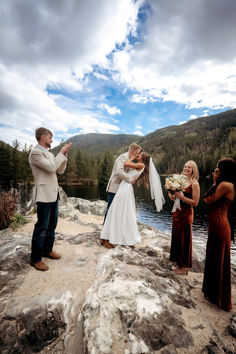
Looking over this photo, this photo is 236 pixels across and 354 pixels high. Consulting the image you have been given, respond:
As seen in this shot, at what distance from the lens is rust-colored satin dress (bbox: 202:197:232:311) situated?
2.88 meters

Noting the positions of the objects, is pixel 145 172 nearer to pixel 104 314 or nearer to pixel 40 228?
pixel 40 228

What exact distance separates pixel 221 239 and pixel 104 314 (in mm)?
2269

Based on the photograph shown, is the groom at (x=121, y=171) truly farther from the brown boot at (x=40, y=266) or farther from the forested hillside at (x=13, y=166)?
the forested hillside at (x=13, y=166)

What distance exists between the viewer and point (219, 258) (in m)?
2.94

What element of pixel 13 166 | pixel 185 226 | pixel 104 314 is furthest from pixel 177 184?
pixel 13 166

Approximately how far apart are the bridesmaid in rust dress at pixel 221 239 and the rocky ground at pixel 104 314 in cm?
26

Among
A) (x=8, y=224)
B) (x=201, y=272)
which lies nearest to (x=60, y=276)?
(x=201, y=272)

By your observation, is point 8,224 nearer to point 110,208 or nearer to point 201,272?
point 110,208

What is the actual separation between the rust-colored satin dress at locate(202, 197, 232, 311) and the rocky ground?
0.67 feet

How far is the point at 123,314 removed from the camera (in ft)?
6.86

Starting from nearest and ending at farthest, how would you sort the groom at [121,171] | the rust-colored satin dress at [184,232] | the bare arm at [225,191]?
the bare arm at [225,191]
the rust-colored satin dress at [184,232]
the groom at [121,171]

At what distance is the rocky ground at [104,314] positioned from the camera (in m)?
1.88

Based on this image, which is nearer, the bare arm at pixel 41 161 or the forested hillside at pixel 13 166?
the bare arm at pixel 41 161

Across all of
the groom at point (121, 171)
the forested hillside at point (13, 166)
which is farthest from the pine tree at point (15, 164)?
the groom at point (121, 171)
